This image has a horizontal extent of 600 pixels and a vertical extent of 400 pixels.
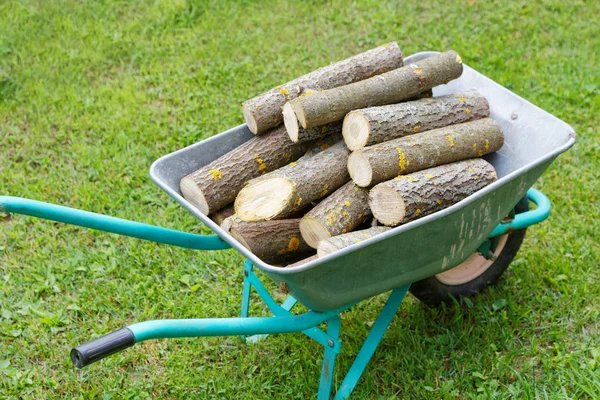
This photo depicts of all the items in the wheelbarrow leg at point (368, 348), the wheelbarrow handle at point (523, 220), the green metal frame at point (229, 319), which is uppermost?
the green metal frame at point (229, 319)

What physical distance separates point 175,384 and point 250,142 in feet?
3.37

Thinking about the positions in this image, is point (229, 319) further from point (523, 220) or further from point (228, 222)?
→ point (523, 220)

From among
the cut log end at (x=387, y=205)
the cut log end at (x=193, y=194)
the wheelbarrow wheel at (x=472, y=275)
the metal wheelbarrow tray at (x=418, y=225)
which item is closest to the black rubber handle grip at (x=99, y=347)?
the metal wheelbarrow tray at (x=418, y=225)

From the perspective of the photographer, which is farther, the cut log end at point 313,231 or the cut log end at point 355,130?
the cut log end at point 355,130

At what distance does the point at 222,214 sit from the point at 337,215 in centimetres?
41

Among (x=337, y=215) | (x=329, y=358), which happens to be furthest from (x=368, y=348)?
(x=337, y=215)

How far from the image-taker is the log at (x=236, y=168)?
2307mm

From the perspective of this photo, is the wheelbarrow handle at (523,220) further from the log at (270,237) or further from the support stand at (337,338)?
the log at (270,237)

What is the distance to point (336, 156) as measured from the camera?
237 cm

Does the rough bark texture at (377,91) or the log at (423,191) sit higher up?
the rough bark texture at (377,91)

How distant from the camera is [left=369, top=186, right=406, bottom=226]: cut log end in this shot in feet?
7.13

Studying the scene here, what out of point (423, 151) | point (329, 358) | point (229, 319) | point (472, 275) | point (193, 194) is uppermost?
point (193, 194)

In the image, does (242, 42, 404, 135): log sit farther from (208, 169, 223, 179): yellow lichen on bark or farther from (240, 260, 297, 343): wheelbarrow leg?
(240, 260, 297, 343): wheelbarrow leg

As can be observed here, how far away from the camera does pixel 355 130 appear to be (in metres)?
2.36
